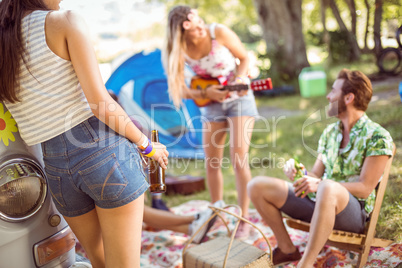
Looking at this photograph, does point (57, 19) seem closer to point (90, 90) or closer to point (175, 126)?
point (90, 90)

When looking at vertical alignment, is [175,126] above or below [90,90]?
below

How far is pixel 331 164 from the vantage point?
2703mm

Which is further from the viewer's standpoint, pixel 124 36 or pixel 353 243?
pixel 124 36

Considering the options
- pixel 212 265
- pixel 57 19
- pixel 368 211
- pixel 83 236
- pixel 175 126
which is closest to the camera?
pixel 57 19

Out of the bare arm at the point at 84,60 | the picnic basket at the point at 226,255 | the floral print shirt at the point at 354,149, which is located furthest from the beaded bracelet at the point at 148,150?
the floral print shirt at the point at 354,149

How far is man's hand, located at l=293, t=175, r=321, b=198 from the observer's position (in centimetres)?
248

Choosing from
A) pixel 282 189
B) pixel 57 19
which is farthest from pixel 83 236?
pixel 282 189

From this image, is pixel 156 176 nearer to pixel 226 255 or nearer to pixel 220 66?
pixel 226 255

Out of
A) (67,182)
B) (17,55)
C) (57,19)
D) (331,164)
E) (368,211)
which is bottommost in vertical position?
(368,211)

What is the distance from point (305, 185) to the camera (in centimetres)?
249

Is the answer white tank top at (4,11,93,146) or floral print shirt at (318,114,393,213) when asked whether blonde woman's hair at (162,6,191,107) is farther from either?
white tank top at (4,11,93,146)

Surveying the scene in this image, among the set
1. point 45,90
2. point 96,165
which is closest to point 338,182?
point 96,165

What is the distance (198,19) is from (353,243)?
1.97 metres

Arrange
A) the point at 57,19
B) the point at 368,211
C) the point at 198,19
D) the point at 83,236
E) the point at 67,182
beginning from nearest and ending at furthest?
1. the point at 57,19
2. the point at 67,182
3. the point at 83,236
4. the point at 368,211
5. the point at 198,19
